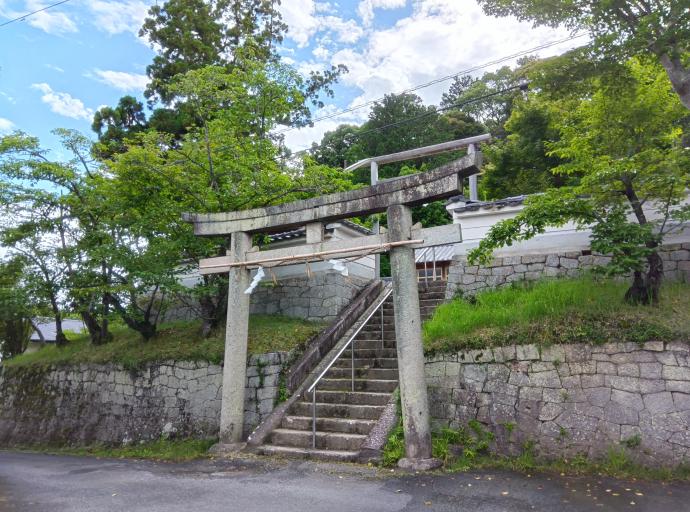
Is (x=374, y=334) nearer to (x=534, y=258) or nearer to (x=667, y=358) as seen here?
(x=534, y=258)


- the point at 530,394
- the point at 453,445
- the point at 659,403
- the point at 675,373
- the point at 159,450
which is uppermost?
the point at 675,373

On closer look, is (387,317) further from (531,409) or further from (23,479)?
(23,479)

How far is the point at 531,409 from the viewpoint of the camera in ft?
21.7

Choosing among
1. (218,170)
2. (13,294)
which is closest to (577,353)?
(218,170)

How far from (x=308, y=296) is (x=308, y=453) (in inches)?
189

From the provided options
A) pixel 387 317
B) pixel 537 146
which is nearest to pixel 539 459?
pixel 387 317

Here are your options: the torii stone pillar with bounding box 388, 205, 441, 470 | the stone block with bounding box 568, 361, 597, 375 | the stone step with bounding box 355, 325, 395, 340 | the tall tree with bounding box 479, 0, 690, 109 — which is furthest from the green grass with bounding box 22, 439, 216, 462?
the tall tree with bounding box 479, 0, 690, 109

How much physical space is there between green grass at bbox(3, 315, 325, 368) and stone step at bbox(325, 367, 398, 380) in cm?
101

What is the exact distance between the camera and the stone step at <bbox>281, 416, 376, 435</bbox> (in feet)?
23.8

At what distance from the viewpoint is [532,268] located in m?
9.80

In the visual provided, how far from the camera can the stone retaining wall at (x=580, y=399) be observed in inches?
234

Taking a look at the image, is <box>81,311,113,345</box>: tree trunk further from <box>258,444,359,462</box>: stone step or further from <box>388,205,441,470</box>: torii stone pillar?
<box>388,205,441,470</box>: torii stone pillar

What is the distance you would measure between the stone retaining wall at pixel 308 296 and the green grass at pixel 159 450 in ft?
12.3

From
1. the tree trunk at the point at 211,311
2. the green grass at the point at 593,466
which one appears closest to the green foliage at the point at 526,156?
the tree trunk at the point at 211,311
